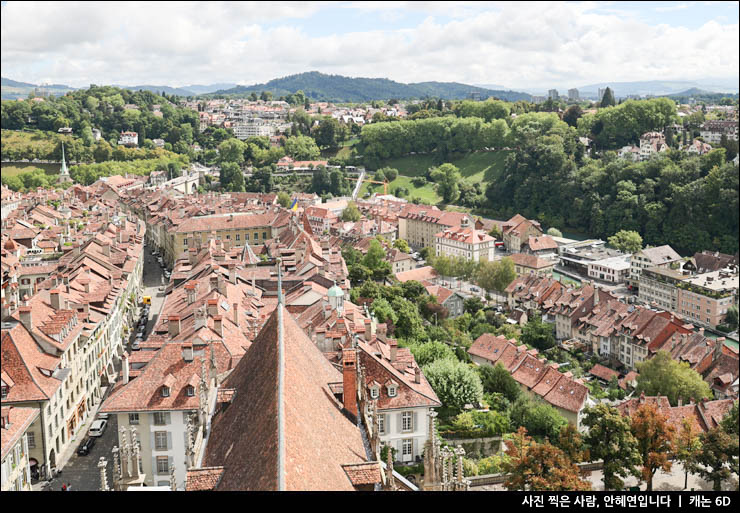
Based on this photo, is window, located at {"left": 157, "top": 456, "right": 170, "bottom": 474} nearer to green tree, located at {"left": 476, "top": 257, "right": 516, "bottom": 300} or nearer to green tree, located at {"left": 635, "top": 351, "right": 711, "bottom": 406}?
green tree, located at {"left": 635, "top": 351, "right": 711, "bottom": 406}

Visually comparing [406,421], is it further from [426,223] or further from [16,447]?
[426,223]

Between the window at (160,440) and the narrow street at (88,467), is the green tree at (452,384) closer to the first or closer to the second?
the window at (160,440)

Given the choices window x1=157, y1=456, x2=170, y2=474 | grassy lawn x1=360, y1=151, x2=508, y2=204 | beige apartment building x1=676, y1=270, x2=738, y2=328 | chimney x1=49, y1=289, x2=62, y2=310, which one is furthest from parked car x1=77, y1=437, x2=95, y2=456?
grassy lawn x1=360, y1=151, x2=508, y2=204

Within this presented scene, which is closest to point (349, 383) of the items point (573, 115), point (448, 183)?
point (448, 183)

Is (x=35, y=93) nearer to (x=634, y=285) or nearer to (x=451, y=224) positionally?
(x=451, y=224)

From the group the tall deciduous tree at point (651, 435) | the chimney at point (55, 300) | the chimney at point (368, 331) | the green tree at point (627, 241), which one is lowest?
the green tree at point (627, 241)

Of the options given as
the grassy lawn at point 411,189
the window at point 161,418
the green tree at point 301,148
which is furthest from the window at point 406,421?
the green tree at point 301,148
